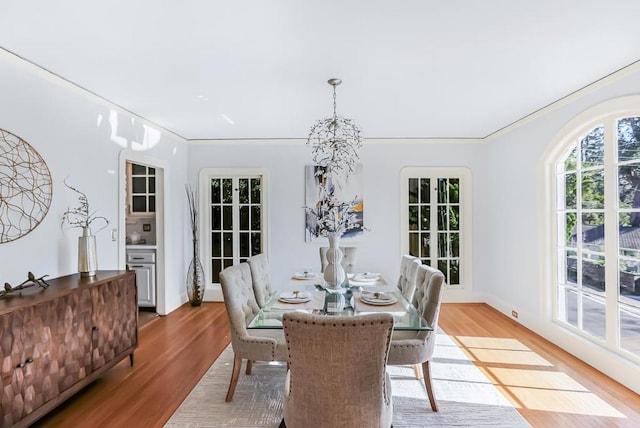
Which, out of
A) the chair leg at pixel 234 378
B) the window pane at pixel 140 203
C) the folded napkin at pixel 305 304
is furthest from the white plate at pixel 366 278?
the window pane at pixel 140 203

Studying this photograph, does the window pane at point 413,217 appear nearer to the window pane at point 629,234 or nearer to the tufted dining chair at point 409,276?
the tufted dining chair at point 409,276

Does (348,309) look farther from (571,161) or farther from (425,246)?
(425,246)

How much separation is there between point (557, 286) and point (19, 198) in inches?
197

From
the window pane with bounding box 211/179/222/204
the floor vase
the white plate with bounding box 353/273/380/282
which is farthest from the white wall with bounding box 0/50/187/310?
the white plate with bounding box 353/273/380/282

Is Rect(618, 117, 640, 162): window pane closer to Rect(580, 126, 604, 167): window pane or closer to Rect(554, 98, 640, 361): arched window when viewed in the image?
Rect(554, 98, 640, 361): arched window

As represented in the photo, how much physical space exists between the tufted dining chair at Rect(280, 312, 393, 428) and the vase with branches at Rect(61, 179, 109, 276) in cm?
220

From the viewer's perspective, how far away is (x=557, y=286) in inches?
148

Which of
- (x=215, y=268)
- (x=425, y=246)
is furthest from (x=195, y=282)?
(x=425, y=246)

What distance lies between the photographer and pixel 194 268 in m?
5.06

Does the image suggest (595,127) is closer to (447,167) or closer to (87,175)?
(447,167)

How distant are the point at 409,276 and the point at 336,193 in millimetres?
2330

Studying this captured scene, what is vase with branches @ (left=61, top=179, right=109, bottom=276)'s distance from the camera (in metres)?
2.84

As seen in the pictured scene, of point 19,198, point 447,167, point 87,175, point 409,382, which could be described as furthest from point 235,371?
point 447,167

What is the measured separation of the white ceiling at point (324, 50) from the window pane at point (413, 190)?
62.5 inches
